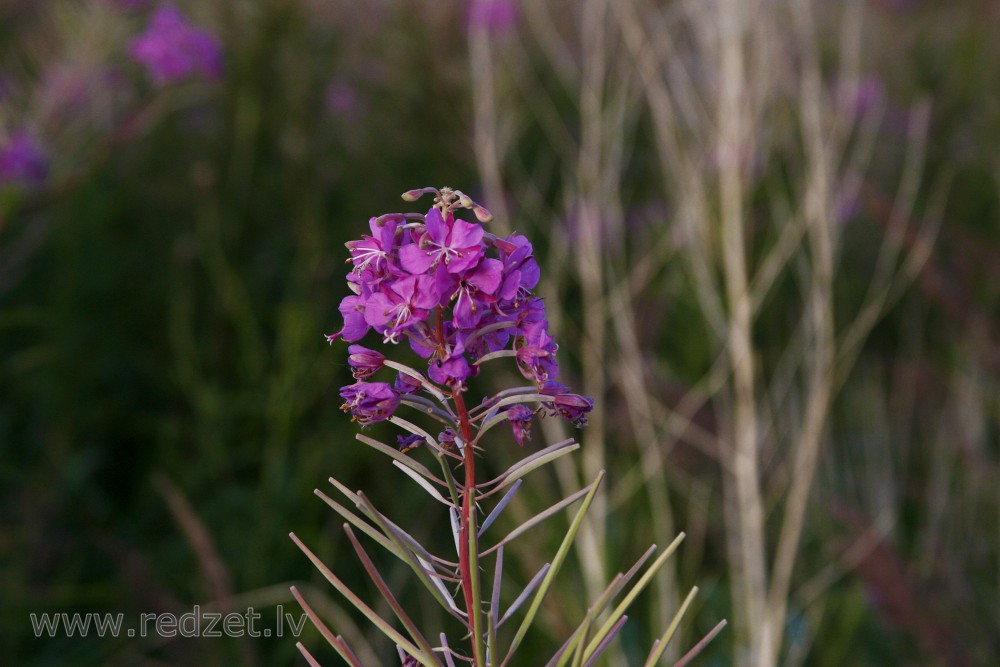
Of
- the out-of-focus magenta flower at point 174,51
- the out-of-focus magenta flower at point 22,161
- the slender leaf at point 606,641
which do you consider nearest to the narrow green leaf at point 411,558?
the slender leaf at point 606,641

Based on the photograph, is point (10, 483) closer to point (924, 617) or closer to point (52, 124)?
point (52, 124)

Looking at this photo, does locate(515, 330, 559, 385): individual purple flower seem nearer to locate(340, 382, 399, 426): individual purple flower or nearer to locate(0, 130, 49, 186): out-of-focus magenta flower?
locate(340, 382, 399, 426): individual purple flower

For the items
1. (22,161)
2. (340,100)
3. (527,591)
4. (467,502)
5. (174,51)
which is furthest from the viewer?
(340,100)

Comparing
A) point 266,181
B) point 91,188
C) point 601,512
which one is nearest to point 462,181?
point 266,181

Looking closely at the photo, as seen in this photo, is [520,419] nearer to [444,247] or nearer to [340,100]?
[444,247]

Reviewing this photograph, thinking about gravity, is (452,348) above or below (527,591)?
above

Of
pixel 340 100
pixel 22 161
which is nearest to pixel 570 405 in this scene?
pixel 22 161

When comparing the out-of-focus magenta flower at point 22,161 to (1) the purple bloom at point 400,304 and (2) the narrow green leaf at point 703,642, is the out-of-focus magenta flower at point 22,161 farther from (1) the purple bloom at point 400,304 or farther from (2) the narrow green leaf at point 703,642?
(2) the narrow green leaf at point 703,642
